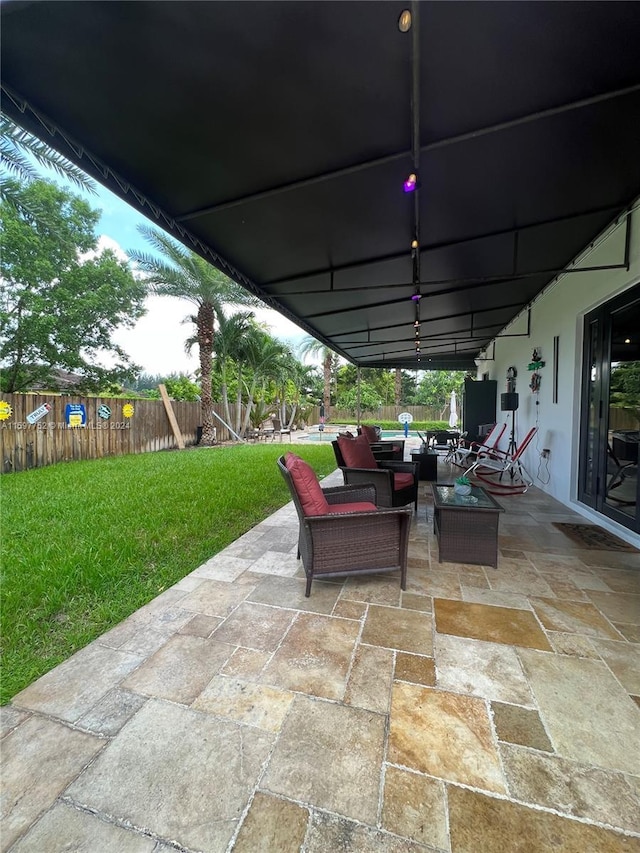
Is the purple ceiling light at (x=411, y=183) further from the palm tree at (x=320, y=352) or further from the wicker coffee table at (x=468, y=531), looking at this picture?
the palm tree at (x=320, y=352)

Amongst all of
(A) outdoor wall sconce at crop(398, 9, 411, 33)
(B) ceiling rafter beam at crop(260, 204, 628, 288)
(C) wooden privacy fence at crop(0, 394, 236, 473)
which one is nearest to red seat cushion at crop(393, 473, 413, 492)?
(B) ceiling rafter beam at crop(260, 204, 628, 288)

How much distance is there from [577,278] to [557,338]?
869 millimetres

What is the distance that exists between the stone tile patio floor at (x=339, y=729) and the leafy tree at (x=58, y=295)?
11.5 metres

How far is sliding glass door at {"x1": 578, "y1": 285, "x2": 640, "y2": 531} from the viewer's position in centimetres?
338

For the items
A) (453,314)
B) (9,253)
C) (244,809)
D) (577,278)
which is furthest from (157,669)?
(9,253)

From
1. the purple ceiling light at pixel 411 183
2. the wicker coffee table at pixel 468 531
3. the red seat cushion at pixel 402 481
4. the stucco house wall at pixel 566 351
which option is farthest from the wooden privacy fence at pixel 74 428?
the stucco house wall at pixel 566 351

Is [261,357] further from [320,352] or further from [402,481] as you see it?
[402,481]

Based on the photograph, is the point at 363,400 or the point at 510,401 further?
the point at 363,400

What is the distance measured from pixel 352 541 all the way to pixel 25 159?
25.7 ft

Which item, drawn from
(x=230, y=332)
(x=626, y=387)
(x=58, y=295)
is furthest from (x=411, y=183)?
(x=58, y=295)

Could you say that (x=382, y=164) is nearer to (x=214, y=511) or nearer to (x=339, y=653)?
(x=339, y=653)

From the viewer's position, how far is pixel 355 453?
13.3 feet

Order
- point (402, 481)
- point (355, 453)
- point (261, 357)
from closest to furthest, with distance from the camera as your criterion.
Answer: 1. point (402, 481)
2. point (355, 453)
3. point (261, 357)

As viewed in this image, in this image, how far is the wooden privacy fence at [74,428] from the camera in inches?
259
